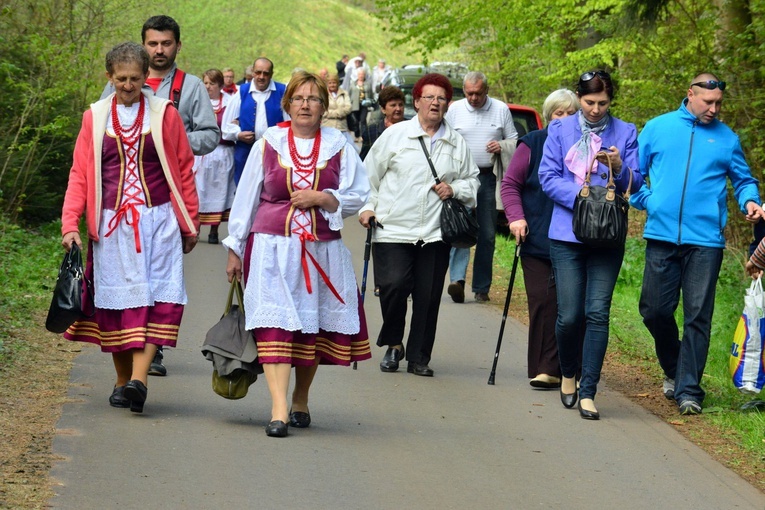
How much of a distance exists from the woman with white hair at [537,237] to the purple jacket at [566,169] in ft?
2.01

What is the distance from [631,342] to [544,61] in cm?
1282

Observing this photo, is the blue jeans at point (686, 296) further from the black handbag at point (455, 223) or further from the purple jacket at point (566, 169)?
the black handbag at point (455, 223)

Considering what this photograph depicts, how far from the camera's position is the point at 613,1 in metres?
18.8

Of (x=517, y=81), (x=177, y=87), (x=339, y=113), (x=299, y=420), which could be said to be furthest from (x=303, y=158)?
(x=517, y=81)

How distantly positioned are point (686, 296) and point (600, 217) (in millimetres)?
927

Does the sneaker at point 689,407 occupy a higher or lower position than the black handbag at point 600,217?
lower

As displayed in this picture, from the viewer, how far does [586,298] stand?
321 inches

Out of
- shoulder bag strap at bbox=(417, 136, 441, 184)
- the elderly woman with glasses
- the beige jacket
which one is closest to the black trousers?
the elderly woman with glasses

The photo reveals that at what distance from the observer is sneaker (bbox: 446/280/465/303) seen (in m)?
12.8

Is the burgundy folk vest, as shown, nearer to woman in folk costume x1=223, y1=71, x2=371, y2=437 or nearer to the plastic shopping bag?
woman in folk costume x1=223, y1=71, x2=371, y2=437

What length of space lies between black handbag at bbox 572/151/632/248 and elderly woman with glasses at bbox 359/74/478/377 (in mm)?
1620

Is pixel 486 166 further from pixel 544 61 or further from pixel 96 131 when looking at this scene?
pixel 544 61

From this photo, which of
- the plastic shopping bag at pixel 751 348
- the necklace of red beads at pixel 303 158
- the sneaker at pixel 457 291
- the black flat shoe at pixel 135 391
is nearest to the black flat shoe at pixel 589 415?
the plastic shopping bag at pixel 751 348

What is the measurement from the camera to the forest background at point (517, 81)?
1018cm
